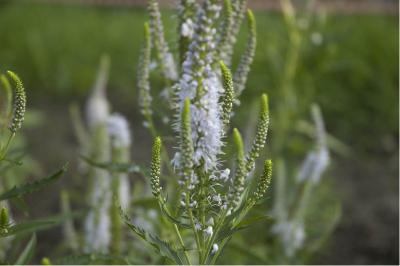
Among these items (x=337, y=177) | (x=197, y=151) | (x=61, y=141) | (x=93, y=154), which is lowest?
(x=61, y=141)

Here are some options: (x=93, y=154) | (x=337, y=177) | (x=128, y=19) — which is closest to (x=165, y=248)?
(x=93, y=154)

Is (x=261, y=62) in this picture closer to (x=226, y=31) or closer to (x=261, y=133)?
(x=226, y=31)

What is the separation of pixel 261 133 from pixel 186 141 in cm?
24

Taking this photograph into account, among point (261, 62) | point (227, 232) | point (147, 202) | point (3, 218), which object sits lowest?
point (261, 62)

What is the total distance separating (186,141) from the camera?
167 cm

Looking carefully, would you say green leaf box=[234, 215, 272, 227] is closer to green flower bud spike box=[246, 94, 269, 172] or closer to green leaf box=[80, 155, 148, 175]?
green flower bud spike box=[246, 94, 269, 172]

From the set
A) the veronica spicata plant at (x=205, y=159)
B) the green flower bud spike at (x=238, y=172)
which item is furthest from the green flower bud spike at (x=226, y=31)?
the green flower bud spike at (x=238, y=172)

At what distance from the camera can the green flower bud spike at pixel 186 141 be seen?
1.64 metres

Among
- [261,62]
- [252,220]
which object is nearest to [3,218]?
[252,220]

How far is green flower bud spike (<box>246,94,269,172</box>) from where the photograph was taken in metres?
1.77

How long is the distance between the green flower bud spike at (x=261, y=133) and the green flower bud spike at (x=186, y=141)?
0.19 meters

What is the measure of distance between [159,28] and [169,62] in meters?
0.18

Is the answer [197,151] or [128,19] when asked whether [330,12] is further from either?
[197,151]

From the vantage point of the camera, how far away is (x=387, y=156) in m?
6.21
